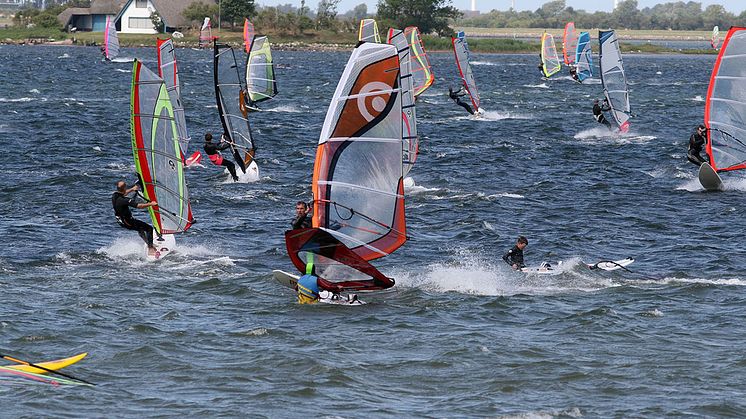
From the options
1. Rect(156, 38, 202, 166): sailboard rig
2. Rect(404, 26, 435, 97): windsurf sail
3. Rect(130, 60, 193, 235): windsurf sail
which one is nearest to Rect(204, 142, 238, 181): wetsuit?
Rect(156, 38, 202, 166): sailboard rig

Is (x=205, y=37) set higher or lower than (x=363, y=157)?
lower

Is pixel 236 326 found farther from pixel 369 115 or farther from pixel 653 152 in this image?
pixel 653 152

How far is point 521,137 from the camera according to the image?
4247cm

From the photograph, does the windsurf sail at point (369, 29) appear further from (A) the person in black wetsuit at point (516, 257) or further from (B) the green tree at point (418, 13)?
(B) the green tree at point (418, 13)

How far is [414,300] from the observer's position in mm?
18297

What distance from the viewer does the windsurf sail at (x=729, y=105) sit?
27.9m

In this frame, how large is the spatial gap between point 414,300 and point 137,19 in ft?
405

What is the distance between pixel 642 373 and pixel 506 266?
246 inches

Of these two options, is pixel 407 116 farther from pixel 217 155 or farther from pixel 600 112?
pixel 600 112

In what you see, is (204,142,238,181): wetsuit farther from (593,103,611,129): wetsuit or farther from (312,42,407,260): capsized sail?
(593,103,611,129): wetsuit

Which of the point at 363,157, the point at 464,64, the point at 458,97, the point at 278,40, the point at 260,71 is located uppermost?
the point at 363,157

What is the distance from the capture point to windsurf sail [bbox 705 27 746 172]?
27.9 metres

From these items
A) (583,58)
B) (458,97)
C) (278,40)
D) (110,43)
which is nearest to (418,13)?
(278,40)

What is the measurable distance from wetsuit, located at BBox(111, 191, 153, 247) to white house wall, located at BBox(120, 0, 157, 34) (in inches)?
4689
